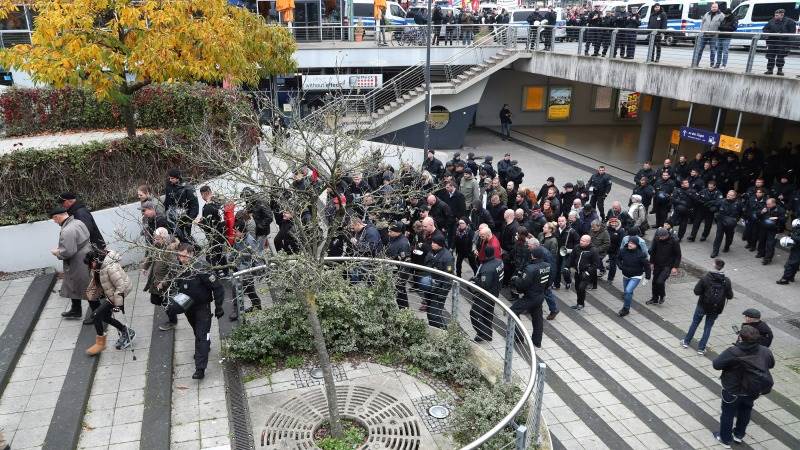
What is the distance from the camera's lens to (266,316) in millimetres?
8477

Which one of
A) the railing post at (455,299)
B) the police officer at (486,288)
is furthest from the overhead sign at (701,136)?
the railing post at (455,299)

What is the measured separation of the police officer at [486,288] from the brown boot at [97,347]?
5284 mm

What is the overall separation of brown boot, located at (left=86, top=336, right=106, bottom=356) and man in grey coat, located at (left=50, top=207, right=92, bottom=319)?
92cm

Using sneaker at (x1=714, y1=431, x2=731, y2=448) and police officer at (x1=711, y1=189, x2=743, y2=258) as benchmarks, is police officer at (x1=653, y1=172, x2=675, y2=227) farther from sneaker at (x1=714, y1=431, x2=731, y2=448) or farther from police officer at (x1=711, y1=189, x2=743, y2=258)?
sneaker at (x1=714, y1=431, x2=731, y2=448)

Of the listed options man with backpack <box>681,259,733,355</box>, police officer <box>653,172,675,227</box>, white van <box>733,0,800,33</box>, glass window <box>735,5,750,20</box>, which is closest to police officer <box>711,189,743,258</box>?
police officer <box>653,172,675,227</box>

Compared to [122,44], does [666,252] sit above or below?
below

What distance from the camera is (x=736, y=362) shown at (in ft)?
22.6

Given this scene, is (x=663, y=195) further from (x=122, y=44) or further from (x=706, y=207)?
(x=122, y=44)

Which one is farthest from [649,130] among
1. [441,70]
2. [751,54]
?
[441,70]

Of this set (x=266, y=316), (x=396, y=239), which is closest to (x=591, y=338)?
(x=396, y=239)

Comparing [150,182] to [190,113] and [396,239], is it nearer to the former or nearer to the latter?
[190,113]

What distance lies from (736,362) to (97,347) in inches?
318

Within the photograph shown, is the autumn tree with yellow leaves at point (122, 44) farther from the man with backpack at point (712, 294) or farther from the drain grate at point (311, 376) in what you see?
the man with backpack at point (712, 294)

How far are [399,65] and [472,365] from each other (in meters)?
18.7
